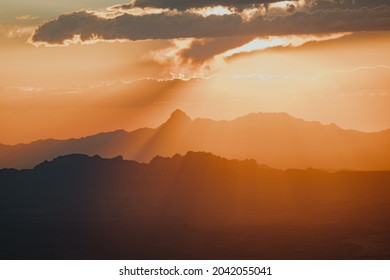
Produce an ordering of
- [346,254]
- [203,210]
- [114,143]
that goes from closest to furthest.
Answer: [346,254] → [203,210] → [114,143]

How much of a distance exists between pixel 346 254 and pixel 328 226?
2489 centimetres

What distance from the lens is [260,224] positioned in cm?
16100

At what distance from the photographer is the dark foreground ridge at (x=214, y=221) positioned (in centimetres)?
14275

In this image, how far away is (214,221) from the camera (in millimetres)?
165500

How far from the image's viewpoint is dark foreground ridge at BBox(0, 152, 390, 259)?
14275cm

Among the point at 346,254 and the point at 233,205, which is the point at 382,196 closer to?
the point at 233,205

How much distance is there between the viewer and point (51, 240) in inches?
6078

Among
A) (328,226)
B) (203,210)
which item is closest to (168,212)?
(203,210)

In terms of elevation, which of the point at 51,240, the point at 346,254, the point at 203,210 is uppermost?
the point at 203,210

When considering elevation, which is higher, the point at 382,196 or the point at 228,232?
the point at 382,196

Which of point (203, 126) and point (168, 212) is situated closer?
point (168, 212)

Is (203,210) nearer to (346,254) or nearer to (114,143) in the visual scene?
(114,143)

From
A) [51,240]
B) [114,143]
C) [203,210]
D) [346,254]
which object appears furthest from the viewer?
[114,143]
